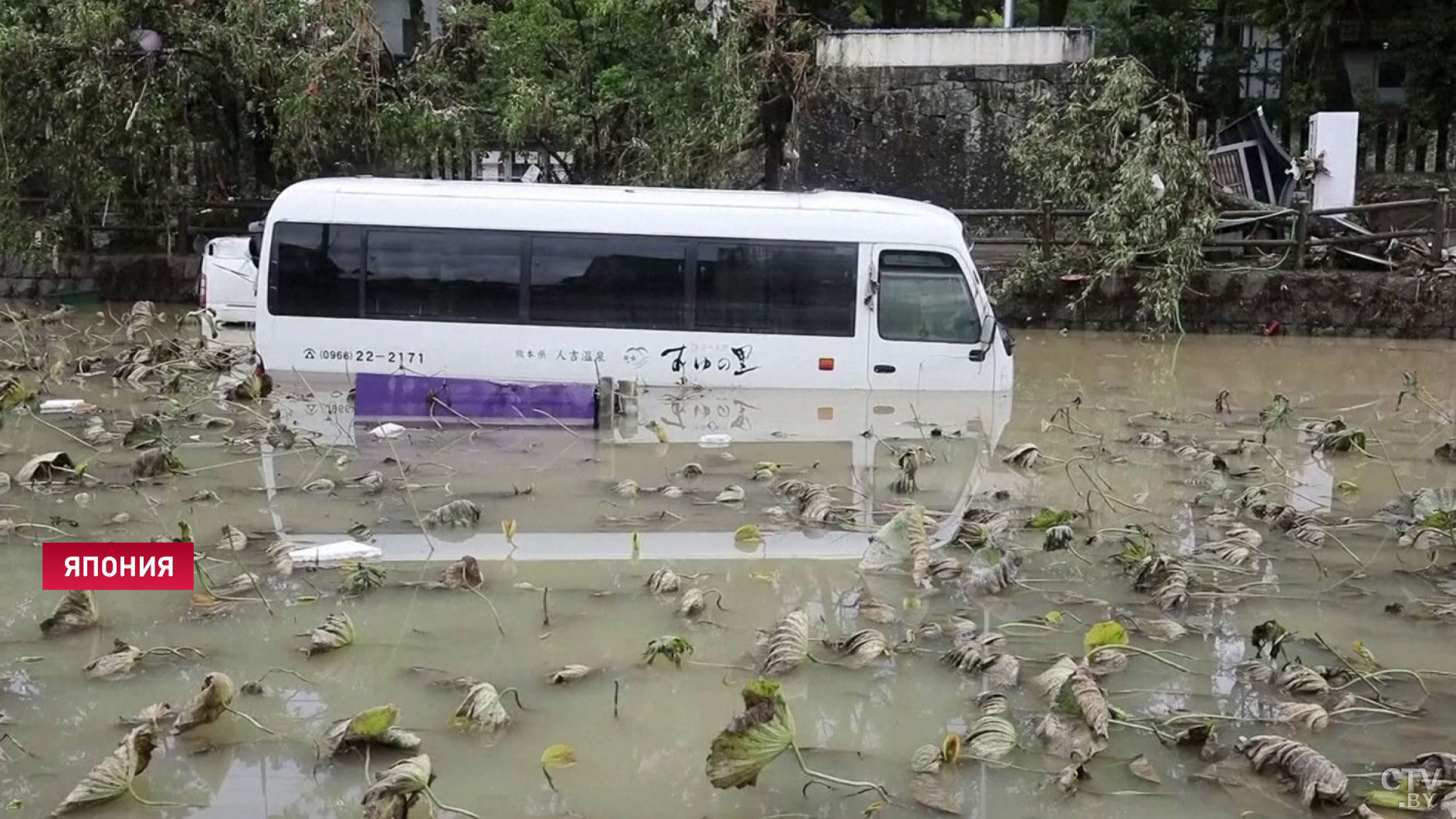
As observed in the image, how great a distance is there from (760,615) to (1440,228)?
1274 centimetres

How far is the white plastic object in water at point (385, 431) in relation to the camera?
9.15 m

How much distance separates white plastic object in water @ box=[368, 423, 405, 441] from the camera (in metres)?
9.15

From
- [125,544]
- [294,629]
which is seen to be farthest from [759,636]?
[125,544]

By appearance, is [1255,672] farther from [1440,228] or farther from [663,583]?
[1440,228]

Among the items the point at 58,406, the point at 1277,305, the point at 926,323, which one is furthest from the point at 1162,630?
the point at 1277,305

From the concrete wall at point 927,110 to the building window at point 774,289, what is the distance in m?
6.80

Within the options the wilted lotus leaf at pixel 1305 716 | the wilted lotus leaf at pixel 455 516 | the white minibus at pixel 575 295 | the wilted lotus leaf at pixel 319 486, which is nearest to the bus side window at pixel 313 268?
the white minibus at pixel 575 295

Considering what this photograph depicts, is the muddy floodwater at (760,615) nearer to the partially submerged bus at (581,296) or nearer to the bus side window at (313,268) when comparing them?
the partially submerged bus at (581,296)

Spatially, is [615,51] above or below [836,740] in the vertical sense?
above

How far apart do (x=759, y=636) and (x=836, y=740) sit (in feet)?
3.01

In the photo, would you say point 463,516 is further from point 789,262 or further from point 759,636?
point 789,262

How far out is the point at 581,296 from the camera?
405 inches

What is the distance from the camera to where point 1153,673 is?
508 cm

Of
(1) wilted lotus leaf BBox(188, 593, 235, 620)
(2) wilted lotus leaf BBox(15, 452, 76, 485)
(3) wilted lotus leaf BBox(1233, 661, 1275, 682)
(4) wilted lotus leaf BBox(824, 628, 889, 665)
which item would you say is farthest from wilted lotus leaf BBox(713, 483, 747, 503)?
(2) wilted lotus leaf BBox(15, 452, 76, 485)
